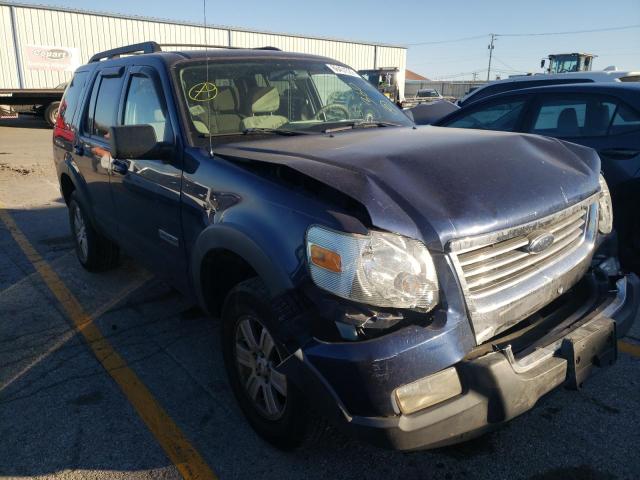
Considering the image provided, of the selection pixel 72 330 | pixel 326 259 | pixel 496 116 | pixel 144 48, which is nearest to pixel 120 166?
pixel 144 48

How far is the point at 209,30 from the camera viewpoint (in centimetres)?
2555

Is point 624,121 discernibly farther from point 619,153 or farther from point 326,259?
point 326,259

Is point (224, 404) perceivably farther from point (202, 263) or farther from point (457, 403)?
point (457, 403)

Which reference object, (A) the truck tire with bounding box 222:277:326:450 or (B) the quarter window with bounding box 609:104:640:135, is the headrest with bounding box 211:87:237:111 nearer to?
(A) the truck tire with bounding box 222:277:326:450

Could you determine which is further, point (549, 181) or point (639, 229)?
point (639, 229)

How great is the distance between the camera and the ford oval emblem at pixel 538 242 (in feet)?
7.27

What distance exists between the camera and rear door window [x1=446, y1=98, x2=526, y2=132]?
16.8 feet

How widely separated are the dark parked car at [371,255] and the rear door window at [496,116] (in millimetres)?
2289

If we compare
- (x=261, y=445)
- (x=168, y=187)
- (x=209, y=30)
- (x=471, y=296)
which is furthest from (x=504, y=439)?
(x=209, y=30)

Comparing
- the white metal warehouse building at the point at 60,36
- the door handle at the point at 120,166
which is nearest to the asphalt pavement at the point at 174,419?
the door handle at the point at 120,166

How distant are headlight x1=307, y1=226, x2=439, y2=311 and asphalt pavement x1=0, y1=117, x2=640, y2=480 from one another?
0.73 metres

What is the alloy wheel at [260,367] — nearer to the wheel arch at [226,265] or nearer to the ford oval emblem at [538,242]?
the wheel arch at [226,265]

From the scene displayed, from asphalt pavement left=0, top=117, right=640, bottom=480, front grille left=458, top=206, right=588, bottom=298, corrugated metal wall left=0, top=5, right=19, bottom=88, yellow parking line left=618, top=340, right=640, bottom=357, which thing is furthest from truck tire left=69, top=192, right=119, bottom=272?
corrugated metal wall left=0, top=5, right=19, bottom=88

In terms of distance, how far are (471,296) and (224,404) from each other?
5.45 feet
